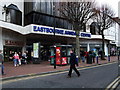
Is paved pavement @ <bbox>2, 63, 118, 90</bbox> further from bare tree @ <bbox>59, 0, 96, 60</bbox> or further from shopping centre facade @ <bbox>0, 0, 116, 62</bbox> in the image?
shopping centre facade @ <bbox>0, 0, 116, 62</bbox>

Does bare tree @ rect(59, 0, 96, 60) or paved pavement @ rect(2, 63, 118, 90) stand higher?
bare tree @ rect(59, 0, 96, 60)

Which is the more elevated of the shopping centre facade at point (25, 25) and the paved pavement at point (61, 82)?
the shopping centre facade at point (25, 25)

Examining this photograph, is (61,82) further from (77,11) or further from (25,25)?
(25,25)

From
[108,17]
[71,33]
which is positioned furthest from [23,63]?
[108,17]

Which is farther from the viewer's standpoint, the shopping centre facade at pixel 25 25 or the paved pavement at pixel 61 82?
the shopping centre facade at pixel 25 25

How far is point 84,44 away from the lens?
105ft

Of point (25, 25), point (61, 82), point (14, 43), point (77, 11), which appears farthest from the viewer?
point (25, 25)

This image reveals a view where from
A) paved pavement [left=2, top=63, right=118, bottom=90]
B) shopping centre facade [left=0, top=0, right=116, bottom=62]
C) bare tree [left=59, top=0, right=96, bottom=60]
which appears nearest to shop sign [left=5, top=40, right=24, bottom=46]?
shopping centre facade [left=0, top=0, right=116, bottom=62]

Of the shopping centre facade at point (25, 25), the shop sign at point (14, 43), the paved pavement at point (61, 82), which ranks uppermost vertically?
the shopping centre facade at point (25, 25)

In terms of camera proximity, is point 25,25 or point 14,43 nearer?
point 14,43

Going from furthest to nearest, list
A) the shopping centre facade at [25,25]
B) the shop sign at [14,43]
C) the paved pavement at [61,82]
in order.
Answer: the shop sign at [14,43]
the shopping centre facade at [25,25]
the paved pavement at [61,82]

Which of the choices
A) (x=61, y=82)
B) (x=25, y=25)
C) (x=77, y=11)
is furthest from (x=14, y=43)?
(x=61, y=82)

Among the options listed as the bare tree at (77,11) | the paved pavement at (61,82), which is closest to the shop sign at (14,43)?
the bare tree at (77,11)

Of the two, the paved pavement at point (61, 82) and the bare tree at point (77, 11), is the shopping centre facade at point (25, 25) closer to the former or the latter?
the bare tree at point (77, 11)
